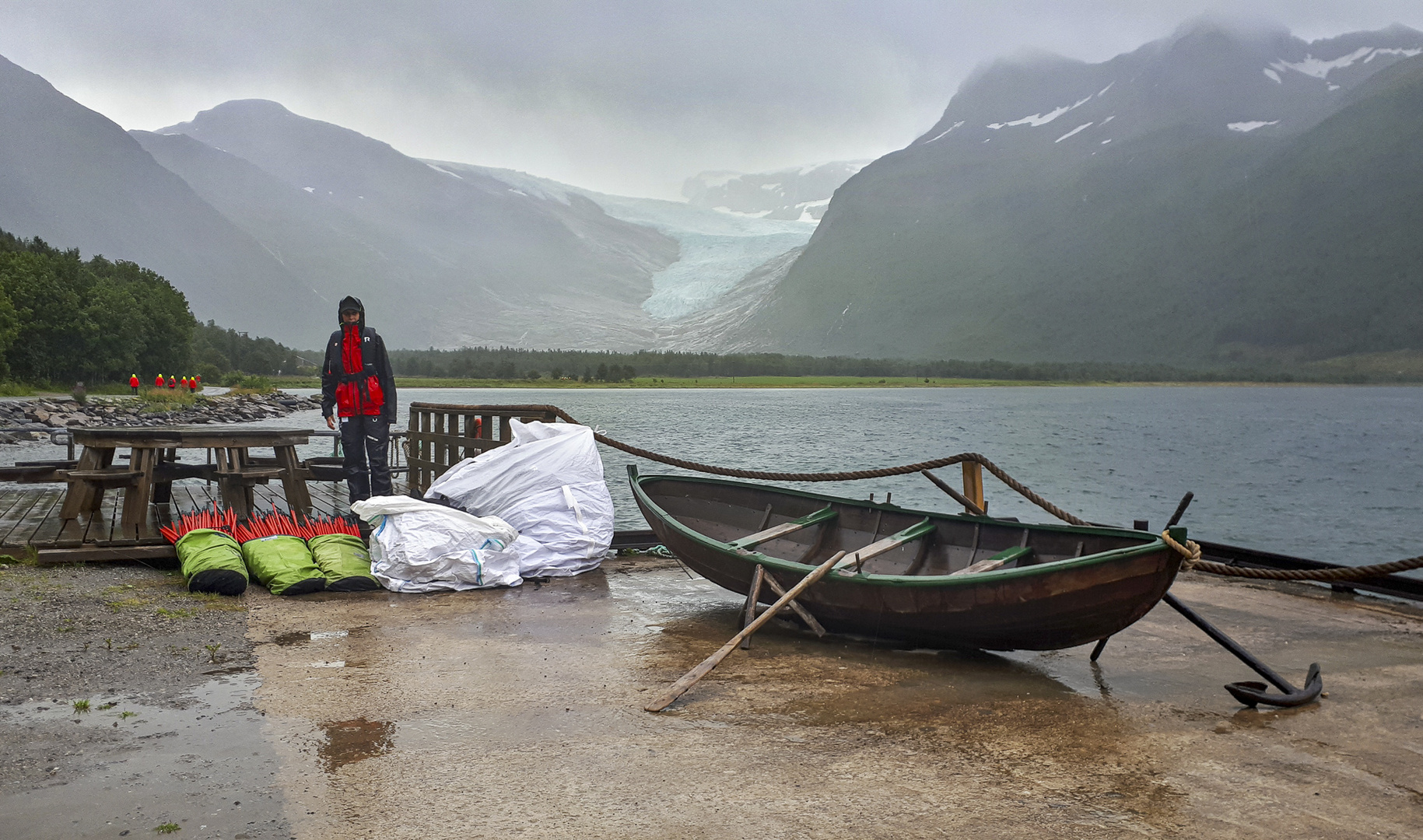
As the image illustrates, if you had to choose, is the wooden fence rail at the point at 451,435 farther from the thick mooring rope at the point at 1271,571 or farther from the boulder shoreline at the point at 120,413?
the boulder shoreline at the point at 120,413

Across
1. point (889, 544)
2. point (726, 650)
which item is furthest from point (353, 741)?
point (889, 544)

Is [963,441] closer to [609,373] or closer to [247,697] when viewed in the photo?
[247,697]

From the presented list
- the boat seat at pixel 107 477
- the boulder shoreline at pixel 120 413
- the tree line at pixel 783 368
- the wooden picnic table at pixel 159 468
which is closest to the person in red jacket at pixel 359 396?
the wooden picnic table at pixel 159 468

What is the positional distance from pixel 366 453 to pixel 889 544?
18.2ft

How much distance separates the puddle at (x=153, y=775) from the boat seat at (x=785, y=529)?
380 centimetres

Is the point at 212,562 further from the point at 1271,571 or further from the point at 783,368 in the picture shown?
the point at 783,368

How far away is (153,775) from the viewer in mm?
4055

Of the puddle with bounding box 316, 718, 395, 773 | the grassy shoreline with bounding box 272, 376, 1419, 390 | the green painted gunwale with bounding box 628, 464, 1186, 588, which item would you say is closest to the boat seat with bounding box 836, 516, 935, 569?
the green painted gunwale with bounding box 628, 464, 1186, 588

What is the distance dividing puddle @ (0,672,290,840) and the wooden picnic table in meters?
4.19

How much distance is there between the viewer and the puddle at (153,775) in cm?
361

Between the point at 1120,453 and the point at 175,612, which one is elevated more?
the point at 175,612

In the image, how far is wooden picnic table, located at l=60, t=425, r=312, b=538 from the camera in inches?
344

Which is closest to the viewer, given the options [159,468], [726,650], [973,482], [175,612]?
[726,650]

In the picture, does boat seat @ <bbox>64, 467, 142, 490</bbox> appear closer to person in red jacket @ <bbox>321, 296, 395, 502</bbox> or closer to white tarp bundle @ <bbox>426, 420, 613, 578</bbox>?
person in red jacket @ <bbox>321, 296, 395, 502</bbox>
